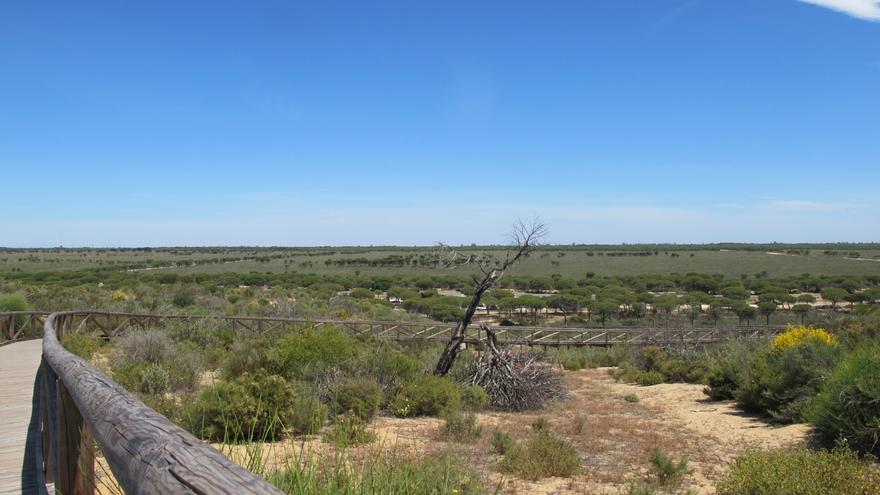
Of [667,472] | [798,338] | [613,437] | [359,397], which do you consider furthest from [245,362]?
[798,338]

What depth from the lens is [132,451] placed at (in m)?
1.85

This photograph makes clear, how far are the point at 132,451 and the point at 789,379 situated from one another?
13761mm

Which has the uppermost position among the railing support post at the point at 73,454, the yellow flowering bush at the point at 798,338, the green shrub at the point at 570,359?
the railing support post at the point at 73,454

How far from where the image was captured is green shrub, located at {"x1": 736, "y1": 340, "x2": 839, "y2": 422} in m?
12.1

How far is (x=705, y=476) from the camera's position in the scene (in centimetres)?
905

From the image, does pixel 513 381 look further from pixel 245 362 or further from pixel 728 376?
pixel 245 362

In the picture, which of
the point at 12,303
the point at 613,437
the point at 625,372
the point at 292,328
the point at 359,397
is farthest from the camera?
the point at 12,303

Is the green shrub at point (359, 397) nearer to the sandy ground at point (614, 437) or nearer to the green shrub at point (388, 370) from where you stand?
the sandy ground at point (614, 437)

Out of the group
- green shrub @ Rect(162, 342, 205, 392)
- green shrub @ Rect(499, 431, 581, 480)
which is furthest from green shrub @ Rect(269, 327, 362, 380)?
green shrub @ Rect(499, 431, 581, 480)

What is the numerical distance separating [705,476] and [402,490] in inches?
280

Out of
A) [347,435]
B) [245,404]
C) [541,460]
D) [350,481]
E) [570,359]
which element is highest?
[350,481]

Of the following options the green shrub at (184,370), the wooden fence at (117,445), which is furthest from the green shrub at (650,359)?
the wooden fence at (117,445)

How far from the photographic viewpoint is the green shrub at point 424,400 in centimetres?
1291

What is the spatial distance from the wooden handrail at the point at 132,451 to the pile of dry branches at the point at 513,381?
12015 millimetres
